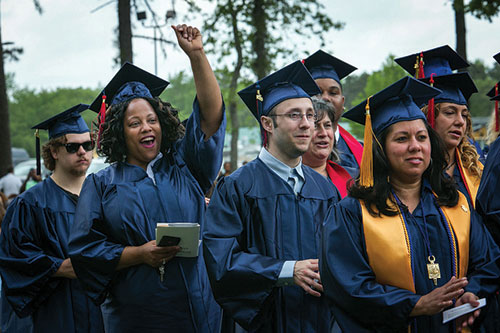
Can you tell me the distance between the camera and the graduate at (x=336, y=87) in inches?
189

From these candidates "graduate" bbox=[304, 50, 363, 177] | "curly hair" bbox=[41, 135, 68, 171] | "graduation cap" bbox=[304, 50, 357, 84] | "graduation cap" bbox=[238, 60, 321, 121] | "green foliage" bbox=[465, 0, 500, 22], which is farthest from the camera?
"green foliage" bbox=[465, 0, 500, 22]

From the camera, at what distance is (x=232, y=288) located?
296 cm

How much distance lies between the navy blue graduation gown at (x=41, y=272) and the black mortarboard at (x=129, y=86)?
98 cm

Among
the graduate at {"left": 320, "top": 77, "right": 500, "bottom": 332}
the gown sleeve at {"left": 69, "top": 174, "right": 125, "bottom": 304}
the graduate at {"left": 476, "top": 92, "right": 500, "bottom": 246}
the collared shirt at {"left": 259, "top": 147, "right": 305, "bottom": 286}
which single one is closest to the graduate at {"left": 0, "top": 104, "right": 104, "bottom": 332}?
the gown sleeve at {"left": 69, "top": 174, "right": 125, "bottom": 304}

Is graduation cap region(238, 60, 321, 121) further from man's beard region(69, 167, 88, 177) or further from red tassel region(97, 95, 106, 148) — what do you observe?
man's beard region(69, 167, 88, 177)

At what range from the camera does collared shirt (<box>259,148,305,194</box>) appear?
322 centimetres

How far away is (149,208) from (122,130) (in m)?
0.55

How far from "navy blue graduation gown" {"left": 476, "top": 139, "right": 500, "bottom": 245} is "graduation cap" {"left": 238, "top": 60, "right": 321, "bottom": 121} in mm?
1180

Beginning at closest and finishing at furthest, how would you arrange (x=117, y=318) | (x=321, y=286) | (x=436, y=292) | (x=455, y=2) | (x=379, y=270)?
(x=436, y=292) → (x=379, y=270) → (x=321, y=286) → (x=117, y=318) → (x=455, y=2)

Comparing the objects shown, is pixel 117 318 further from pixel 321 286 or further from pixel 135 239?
pixel 321 286

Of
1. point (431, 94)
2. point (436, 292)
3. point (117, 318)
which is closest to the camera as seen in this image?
point (436, 292)

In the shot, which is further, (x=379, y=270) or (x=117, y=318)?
(x=117, y=318)

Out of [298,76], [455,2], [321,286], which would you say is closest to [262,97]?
[298,76]

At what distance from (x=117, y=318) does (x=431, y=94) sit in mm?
2329
